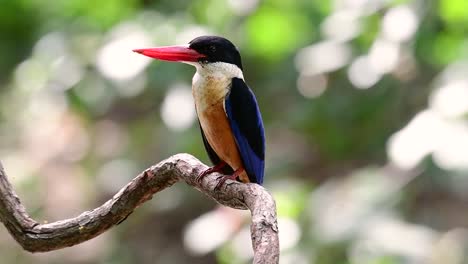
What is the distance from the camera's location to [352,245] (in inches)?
121

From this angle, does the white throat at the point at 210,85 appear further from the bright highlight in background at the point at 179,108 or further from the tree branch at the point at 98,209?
the bright highlight in background at the point at 179,108

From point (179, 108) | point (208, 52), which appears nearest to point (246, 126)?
point (208, 52)

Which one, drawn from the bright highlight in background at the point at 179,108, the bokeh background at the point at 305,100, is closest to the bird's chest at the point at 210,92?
the bokeh background at the point at 305,100

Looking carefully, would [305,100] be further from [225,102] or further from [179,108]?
[225,102]

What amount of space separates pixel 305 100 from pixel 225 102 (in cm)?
145

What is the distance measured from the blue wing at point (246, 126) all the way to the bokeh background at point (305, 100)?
46 centimetres

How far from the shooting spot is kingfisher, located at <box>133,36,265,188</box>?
2.71 metres

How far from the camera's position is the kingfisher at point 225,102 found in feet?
8.89

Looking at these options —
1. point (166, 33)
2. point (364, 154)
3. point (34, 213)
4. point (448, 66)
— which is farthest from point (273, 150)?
point (34, 213)

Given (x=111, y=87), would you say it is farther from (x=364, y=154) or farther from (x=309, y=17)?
(x=364, y=154)

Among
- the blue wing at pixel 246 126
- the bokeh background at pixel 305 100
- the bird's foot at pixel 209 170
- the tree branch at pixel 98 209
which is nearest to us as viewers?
the tree branch at pixel 98 209

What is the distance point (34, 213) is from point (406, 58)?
9.48 feet

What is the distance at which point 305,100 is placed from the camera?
4.11 m

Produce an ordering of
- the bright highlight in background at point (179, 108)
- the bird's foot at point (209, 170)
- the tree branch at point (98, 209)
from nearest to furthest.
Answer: the tree branch at point (98, 209), the bird's foot at point (209, 170), the bright highlight in background at point (179, 108)
